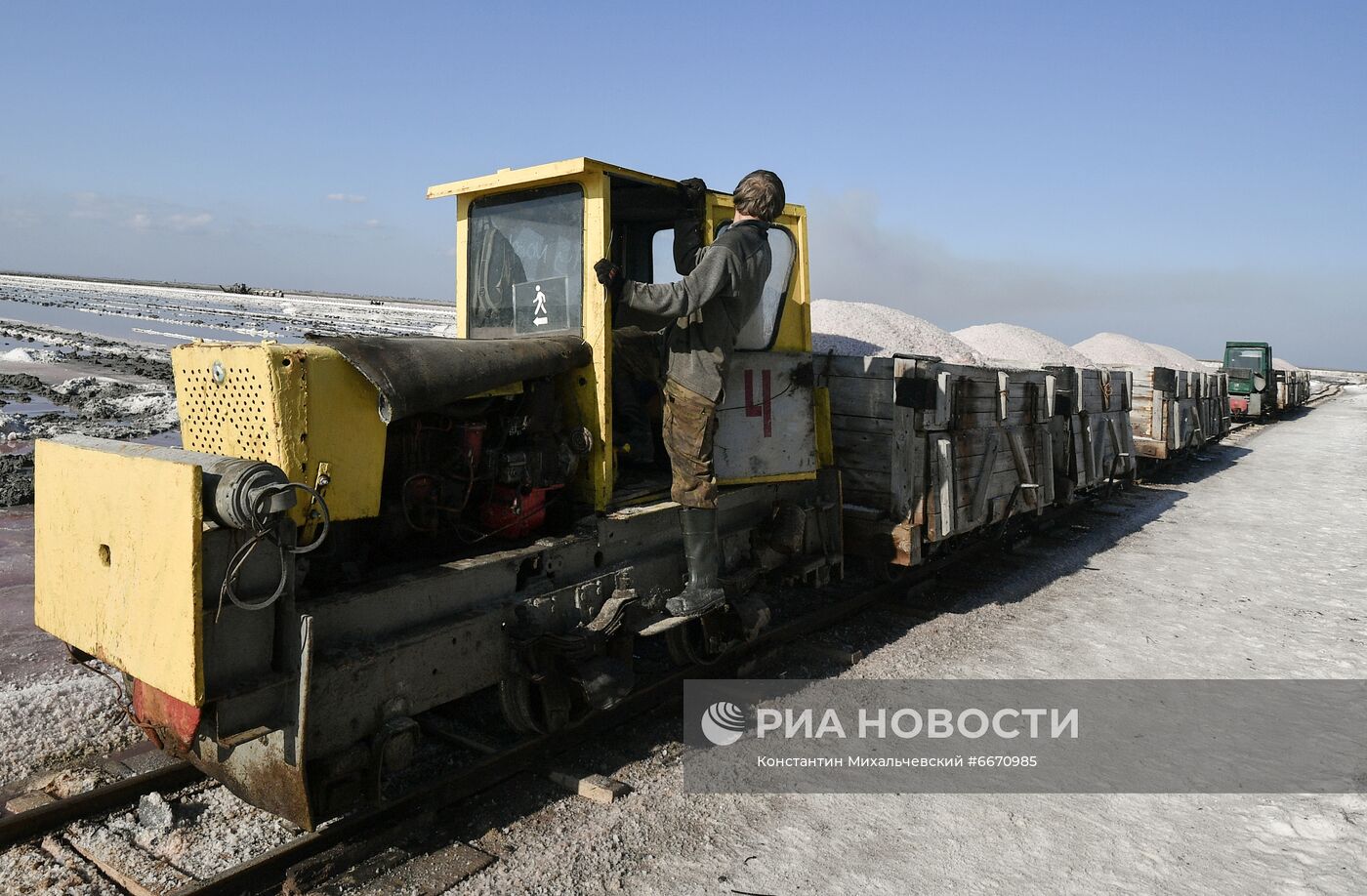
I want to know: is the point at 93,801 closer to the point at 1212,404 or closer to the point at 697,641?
the point at 697,641

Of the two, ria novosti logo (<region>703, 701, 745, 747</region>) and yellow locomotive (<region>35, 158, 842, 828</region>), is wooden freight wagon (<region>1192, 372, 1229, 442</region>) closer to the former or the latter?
yellow locomotive (<region>35, 158, 842, 828</region>)

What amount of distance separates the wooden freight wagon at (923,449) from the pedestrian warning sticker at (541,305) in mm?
2024

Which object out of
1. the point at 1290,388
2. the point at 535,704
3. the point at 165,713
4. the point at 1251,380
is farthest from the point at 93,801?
the point at 1290,388

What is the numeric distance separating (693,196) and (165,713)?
134 inches

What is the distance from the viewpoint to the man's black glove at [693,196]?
482cm

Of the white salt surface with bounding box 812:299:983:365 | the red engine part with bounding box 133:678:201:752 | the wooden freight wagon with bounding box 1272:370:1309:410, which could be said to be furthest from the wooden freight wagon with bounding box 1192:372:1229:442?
the red engine part with bounding box 133:678:201:752

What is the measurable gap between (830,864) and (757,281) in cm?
268

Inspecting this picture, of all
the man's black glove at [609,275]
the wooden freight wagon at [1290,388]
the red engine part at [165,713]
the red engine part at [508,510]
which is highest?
the man's black glove at [609,275]

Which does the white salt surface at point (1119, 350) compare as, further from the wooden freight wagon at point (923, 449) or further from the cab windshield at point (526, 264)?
the cab windshield at point (526, 264)

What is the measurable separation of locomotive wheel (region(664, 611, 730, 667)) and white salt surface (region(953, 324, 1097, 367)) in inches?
838

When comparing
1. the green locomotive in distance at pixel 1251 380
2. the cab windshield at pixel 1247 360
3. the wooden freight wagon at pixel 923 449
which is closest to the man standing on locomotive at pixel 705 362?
the wooden freight wagon at pixel 923 449

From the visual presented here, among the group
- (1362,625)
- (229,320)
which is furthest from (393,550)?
(229,320)

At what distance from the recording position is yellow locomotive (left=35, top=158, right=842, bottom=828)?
3023mm

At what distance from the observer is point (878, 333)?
65.9ft
